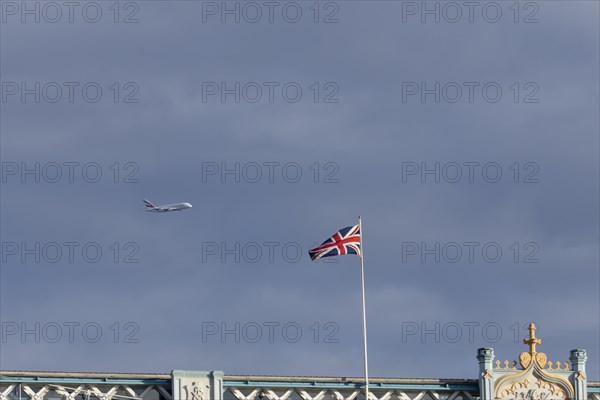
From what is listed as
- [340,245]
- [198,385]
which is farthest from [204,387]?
[340,245]

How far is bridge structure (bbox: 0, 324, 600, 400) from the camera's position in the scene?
3962 inches

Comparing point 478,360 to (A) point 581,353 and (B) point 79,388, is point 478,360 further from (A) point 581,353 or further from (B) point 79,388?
(B) point 79,388

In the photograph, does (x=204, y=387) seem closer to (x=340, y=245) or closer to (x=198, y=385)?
(x=198, y=385)

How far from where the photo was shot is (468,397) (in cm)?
10519

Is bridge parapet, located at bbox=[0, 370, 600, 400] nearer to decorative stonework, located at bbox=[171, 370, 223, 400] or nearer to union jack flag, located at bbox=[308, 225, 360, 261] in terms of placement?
decorative stonework, located at bbox=[171, 370, 223, 400]

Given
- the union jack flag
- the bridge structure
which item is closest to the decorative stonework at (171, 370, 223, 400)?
the bridge structure

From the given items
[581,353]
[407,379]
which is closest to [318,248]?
[407,379]

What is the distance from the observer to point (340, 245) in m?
104

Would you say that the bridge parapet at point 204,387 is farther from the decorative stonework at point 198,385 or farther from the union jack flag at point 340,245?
the union jack flag at point 340,245

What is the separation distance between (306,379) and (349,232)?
798 centimetres

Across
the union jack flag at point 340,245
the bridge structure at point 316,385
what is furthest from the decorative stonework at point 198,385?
the union jack flag at point 340,245

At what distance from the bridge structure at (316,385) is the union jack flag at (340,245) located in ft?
21.2

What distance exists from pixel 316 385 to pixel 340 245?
7361 mm

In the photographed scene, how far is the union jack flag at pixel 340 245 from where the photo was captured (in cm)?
10312
